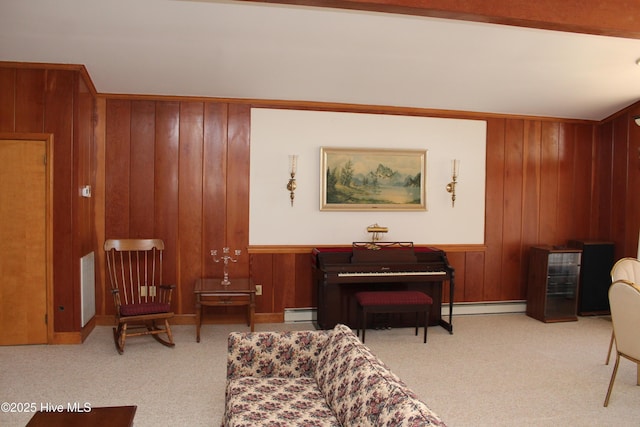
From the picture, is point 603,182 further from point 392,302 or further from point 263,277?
point 263,277

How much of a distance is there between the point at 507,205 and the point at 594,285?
1461mm

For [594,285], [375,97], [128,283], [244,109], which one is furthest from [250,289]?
[594,285]

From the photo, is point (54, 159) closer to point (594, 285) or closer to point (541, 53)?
point (541, 53)

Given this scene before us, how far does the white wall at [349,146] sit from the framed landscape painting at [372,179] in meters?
0.08

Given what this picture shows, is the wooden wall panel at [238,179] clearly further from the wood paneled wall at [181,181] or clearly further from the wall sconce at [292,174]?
the wall sconce at [292,174]

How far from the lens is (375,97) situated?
5.55 m

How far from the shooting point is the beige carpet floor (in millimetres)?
3424

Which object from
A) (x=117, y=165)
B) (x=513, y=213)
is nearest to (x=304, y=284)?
(x=117, y=165)

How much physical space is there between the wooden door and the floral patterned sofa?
2721 mm

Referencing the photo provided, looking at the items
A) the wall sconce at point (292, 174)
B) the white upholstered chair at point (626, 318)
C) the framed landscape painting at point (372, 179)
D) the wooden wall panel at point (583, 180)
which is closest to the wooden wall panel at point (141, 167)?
the wall sconce at point (292, 174)

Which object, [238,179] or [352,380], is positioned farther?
[238,179]

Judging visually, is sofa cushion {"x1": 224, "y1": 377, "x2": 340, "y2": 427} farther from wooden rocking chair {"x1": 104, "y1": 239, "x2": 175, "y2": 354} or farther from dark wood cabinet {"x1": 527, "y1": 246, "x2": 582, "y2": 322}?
dark wood cabinet {"x1": 527, "y1": 246, "x2": 582, "y2": 322}

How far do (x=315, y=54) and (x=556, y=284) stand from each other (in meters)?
3.93

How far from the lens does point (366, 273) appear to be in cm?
509
